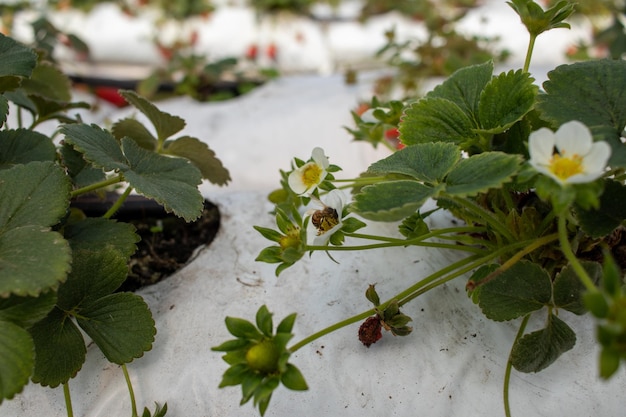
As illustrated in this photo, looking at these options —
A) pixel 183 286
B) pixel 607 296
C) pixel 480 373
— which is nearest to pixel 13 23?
pixel 183 286

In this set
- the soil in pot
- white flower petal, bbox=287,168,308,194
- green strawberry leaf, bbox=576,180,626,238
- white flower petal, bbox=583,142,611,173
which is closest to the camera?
white flower petal, bbox=583,142,611,173

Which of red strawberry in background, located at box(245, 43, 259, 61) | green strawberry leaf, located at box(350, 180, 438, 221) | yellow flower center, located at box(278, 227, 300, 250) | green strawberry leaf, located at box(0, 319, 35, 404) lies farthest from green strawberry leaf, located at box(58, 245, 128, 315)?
red strawberry in background, located at box(245, 43, 259, 61)

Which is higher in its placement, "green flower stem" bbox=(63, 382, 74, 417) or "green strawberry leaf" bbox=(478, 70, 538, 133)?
"green strawberry leaf" bbox=(478, 70, 538, 133)

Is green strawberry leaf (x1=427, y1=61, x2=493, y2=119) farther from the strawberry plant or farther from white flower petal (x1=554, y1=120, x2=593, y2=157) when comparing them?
the strawberry plant

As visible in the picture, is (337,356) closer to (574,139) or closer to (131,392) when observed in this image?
(131,392)

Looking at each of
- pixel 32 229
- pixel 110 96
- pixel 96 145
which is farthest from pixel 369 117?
pixel 110 96
